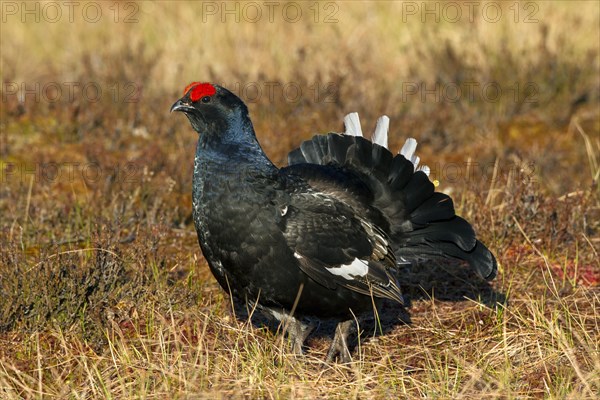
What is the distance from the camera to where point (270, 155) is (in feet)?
25.6

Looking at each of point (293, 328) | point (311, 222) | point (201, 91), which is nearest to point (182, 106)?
point (201, 91)

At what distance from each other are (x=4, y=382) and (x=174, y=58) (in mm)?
5822

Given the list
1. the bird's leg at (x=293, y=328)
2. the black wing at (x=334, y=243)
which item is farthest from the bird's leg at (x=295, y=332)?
the black wing at (x=334, y=243)

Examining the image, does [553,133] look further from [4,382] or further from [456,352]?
[4,382]

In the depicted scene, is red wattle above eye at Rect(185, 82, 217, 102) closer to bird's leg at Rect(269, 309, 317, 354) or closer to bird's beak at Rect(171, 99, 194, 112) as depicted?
bird's beak at Rect(171, 99, 194, 112)

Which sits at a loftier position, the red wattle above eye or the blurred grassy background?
the red wattle above eye

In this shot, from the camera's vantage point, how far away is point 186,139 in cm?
798

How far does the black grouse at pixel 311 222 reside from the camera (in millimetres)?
4438

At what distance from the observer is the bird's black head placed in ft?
15.3

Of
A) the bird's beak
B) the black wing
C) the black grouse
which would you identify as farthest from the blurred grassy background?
the bird's beak

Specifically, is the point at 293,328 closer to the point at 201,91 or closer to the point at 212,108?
the point at 212,108

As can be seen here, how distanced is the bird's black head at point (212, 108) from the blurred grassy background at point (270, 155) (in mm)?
943

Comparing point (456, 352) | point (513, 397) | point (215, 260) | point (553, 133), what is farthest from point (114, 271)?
point (553, 133)

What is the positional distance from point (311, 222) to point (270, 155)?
3.29 metres
